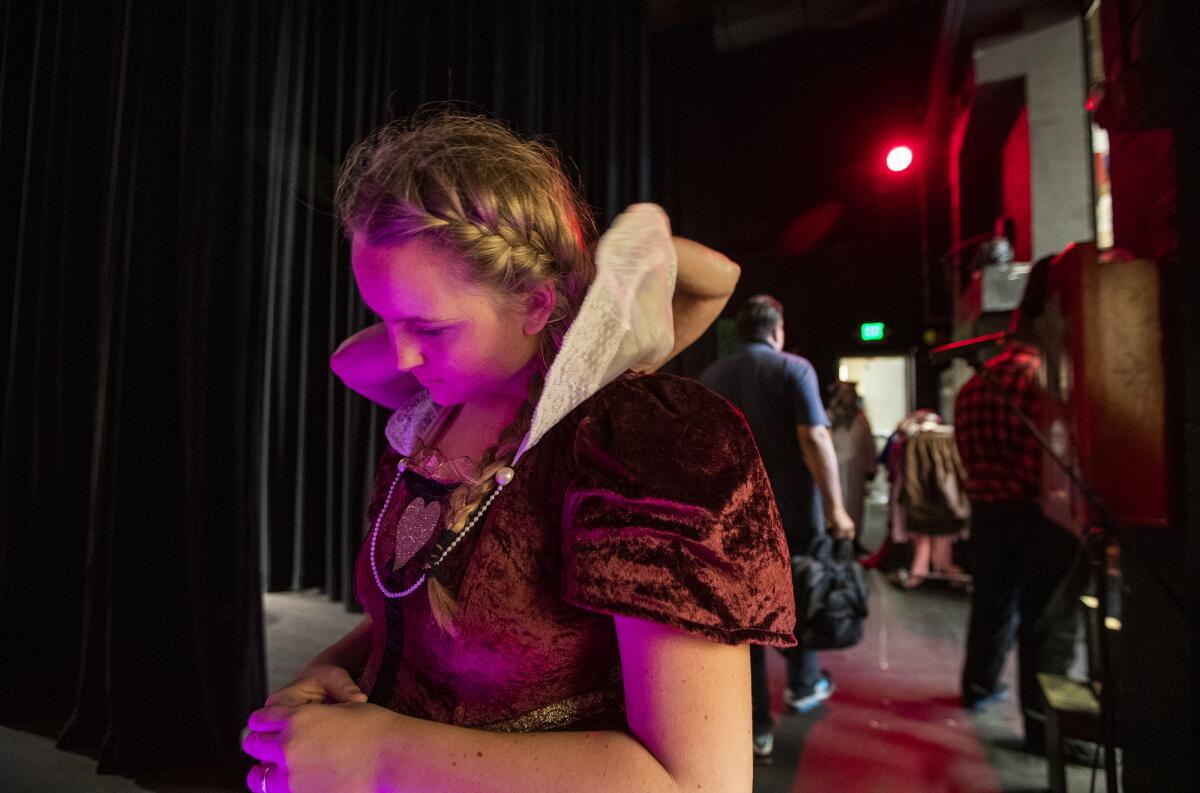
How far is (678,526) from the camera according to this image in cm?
45

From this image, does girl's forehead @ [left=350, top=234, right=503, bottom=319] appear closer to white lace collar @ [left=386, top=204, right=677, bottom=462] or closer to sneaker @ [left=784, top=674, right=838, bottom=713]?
A: white lace collar @ [left=386, top=204, right=677, bottom=462]

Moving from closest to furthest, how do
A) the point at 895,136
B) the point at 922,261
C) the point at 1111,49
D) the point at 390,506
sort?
the point at 390,506 < the point at 1111,49 < the point at 895,136 < the point at 922,261

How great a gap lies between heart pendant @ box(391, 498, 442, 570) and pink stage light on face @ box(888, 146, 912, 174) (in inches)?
255

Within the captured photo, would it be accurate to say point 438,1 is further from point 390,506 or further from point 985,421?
point 985,421

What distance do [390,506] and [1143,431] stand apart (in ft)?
6.64

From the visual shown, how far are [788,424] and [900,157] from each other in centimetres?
475

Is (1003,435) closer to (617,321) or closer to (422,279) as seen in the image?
(617,321)

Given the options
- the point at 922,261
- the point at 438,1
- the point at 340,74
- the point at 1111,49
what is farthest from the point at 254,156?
the point at 922,261

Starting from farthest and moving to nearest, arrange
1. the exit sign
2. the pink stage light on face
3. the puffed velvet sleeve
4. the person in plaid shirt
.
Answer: the pink stage light on face → the exit sign → the person in plaid shirt → the puffed velvet sleeve

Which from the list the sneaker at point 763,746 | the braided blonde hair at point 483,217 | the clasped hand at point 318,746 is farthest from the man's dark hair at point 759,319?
the clasped hand at point 318,746

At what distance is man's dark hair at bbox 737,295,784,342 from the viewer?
93.4 inches

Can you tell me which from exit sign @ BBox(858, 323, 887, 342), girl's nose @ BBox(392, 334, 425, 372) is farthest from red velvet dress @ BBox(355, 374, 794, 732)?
exit sign @ BBox(858, 323, 887, 342)

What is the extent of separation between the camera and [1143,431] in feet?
5.61

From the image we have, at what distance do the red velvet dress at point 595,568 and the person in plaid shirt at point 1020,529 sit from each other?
6.92 feet
